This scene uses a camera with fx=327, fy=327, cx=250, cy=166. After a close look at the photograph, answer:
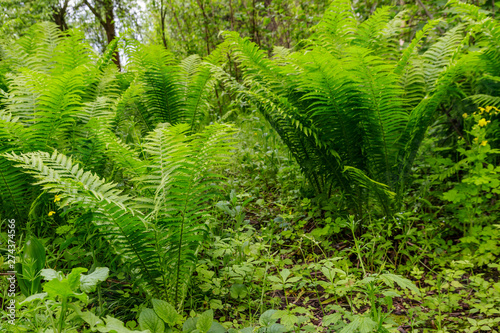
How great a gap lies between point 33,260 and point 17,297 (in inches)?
7.8

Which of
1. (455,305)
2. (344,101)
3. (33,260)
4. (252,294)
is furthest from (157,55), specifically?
(455,305)

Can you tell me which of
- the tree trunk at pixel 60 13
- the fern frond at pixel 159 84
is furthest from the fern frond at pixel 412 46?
the tree trunk at pixel 60 13

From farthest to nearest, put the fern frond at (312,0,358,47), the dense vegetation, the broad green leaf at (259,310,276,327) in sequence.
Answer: the fern frond at (312,0,358,47)
the dense vegetation
the broad green leaf at (259,310,276,327)

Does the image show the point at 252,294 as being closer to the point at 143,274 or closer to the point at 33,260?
the point at 143,274

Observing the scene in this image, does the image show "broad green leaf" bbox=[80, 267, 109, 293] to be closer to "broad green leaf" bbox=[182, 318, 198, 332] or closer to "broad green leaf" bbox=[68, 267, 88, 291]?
"broad green leaf" bbox=[68, 267, 88, 291]

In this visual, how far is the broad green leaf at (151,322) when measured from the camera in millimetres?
1120

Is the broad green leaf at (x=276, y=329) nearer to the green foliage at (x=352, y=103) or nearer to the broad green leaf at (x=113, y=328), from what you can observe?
the broad green leaf at (x=113, y=328)

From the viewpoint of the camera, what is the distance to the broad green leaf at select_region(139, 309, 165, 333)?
3.67 ft

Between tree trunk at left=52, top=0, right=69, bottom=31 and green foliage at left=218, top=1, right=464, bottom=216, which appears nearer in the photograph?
green foliage at left=218, top=1, right=464, bottom=216

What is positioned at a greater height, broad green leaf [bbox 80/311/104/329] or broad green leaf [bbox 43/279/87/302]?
broad green leaf [bbox 43/279/87/302]

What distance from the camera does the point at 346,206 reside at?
2.11 metres

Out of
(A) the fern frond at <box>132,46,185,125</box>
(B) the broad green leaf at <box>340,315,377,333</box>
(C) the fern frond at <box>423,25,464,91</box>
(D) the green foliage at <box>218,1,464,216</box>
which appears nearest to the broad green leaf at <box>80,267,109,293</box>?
(B) the broad green leaf at <box>340,315,377,333</box>

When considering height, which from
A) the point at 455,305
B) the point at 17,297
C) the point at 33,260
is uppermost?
the point at 33,260

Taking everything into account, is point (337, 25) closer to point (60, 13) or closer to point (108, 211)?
point (108, 211)
